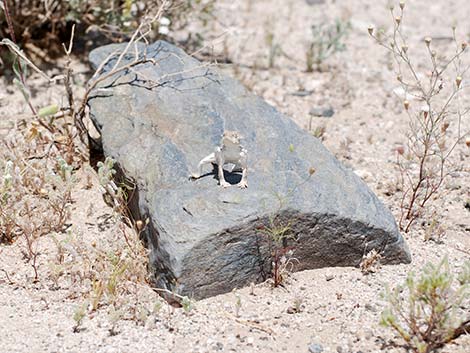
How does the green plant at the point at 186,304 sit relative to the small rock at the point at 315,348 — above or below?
above

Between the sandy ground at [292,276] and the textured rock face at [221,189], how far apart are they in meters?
0.16

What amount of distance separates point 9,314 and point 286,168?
5.81ft

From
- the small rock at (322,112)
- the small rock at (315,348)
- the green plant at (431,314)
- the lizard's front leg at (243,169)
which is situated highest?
the lizard's front leg at (243,169)

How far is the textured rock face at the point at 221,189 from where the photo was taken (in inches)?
154

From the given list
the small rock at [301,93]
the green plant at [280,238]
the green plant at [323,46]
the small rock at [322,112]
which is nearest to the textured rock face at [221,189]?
the green plant at [280,238]

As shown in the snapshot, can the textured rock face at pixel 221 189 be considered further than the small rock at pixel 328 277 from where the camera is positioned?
No

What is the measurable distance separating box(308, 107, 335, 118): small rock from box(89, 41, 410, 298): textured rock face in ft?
4.10

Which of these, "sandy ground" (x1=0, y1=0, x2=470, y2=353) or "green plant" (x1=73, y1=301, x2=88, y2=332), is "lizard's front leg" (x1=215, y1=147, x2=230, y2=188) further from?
"green plant" (x1=73, y1=301, x2=88, y2=332)

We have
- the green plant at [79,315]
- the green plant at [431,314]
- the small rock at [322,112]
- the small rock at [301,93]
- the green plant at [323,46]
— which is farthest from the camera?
the green plant at [323,46]

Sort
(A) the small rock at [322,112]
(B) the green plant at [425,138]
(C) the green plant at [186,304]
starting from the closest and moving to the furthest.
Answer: (C) the green plant at [186,304], (B) the green plant at [425,138], (A) the small rock at [322,112]

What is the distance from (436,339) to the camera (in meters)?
3.57

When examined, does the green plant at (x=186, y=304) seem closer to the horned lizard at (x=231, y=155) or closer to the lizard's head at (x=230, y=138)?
the horned lizard at (x=231, y=155)

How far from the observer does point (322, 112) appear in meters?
6.20

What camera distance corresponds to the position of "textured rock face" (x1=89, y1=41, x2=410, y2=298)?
3.91 metres
